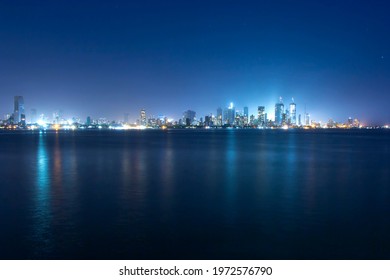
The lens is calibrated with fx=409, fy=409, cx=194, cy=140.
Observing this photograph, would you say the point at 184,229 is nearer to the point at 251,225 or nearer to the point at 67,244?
the point at 251,225

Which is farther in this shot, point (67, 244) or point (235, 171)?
point (235, 171)

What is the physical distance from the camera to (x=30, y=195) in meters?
22.4

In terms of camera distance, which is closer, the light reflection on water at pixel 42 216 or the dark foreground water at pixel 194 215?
the dark foreground water at pixel 194 215

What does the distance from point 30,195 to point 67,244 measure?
1044cm

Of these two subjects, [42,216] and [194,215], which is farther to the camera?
[194,215]

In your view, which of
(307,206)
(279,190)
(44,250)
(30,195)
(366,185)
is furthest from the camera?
(366,185)

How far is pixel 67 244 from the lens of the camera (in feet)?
43.1

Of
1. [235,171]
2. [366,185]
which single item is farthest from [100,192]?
[366,185]

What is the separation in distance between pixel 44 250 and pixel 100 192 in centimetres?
1060

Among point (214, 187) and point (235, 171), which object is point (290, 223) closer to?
point (214, 187)

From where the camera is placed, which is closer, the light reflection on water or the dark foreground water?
the dark foreground water
